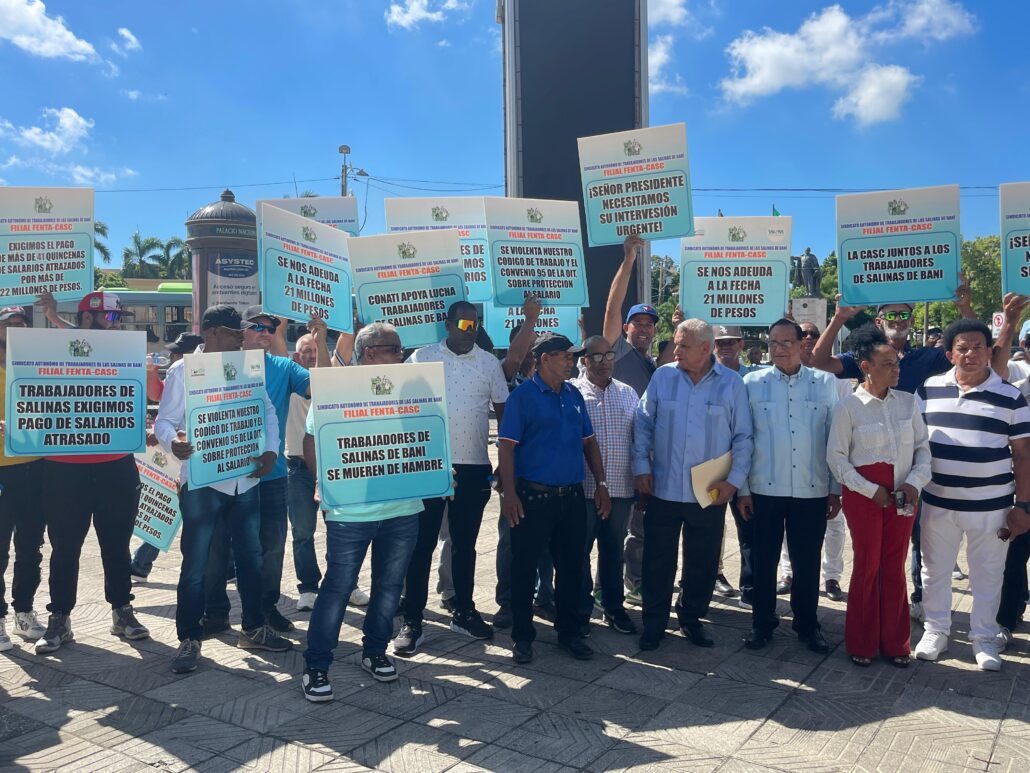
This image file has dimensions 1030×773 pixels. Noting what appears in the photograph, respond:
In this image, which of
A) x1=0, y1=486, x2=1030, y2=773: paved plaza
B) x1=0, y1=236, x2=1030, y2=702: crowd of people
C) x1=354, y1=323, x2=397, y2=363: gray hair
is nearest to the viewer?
x1=0, y1=486, x2=1030, y2=773: paved plaza

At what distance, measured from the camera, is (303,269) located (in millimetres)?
5219

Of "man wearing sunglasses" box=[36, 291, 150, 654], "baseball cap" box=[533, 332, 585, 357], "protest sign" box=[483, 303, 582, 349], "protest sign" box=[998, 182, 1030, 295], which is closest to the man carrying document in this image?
"baseball cap" box=[533, 332, 585, 357]

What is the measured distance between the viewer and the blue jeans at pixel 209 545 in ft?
15.6

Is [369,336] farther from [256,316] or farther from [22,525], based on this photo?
[22,525]

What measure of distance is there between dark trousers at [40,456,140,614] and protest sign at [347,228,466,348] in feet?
6.28

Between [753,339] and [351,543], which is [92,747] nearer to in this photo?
[351,543]

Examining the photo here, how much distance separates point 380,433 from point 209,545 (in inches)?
55.8

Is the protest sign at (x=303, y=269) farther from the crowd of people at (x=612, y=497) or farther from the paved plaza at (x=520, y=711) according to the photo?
the paved plaza at (x=520, y=711)

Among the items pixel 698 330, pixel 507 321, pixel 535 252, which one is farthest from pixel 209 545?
pixel 698 330

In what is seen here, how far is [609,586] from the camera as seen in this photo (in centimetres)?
544

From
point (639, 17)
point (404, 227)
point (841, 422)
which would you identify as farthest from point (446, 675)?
point (639, 17)

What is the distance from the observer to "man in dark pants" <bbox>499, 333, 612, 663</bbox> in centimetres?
481

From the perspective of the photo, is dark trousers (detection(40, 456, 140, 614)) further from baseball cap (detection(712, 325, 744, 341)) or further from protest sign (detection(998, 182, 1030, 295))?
protest sign (detection(998, 182, 1030, 295))

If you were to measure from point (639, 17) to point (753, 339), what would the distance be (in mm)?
11471
